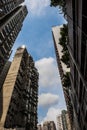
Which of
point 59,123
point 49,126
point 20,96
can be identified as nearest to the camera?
point 20,96

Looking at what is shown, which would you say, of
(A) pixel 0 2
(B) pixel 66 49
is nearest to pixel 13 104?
(A) pixel 0 2

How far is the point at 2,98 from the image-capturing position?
175 ft

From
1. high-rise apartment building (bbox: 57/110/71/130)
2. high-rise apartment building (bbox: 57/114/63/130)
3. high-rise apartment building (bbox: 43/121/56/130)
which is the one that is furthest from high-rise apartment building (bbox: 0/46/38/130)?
high-rise apartment building (bbox: 57/114/63/130)

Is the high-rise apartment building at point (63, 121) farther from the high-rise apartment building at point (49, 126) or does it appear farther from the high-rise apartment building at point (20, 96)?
the high-rise apartment building at point (20, 96)

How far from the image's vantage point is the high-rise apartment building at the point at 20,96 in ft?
164

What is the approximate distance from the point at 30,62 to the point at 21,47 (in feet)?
19.8

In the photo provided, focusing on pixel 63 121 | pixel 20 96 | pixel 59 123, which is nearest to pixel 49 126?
pixel 59 123

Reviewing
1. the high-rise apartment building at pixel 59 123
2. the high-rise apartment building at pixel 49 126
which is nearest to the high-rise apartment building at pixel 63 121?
the high-rise apartment building at pixel 59 123

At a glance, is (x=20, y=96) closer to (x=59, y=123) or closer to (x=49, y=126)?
(x=49, y=126)

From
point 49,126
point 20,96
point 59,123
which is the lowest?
point 59,123

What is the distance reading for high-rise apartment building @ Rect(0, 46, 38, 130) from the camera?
49.9 m

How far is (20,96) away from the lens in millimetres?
58094

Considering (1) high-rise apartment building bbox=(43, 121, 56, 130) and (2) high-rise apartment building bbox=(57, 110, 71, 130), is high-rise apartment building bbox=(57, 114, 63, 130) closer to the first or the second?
(2) high-rise apartment building bbox=(57, 110, 71, 130)

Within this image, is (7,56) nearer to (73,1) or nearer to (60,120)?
(73,1)
